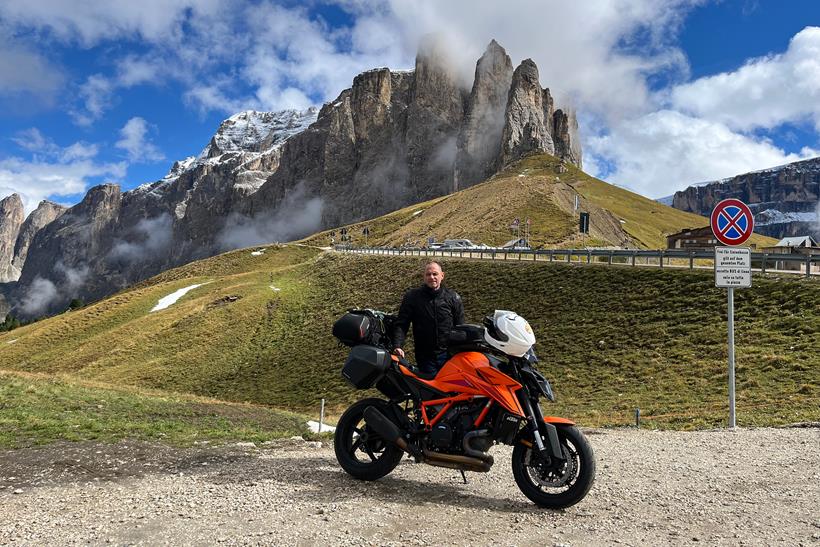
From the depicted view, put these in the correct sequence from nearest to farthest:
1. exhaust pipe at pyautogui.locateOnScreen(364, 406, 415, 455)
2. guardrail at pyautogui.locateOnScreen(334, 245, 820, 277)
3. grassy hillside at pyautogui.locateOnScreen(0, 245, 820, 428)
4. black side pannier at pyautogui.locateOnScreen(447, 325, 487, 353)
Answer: black side pannier at pyautogui.locateOnScreen(447, 325, 487, 353) < exhaust pipe at pyautogui.locateOnScreen(364, 406, 415, 455) < grassy hillside at pyautogui.locateOnScreen(0, 245, 820, 428) < guardrail at pyautogui.locateOnScreen(334, 245, 820, 277)

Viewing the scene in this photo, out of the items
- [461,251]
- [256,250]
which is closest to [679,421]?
[461,251]

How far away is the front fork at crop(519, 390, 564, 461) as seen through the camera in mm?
6492

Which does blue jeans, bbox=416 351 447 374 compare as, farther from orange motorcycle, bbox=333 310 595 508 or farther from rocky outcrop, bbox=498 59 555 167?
rocky outcrop, bbox=498 59 555 167

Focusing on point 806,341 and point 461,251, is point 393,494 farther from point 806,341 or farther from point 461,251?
point 461,251

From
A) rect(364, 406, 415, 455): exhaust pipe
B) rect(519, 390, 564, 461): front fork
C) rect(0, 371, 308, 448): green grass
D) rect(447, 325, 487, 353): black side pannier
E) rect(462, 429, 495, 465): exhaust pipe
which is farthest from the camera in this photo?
rect(0, 371, 308, 448): green grass

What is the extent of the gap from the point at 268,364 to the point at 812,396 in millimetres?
31759

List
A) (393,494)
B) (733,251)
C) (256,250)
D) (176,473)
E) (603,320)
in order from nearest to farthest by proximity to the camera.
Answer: (393,494) → (176,473) → (733,251) → (603,320) → (256,250)

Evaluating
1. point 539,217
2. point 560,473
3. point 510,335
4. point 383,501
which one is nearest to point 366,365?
point 383,501

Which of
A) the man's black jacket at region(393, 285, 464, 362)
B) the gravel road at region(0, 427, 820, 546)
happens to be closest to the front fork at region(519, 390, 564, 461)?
the gravel road at region(0, 427, 820, 546)

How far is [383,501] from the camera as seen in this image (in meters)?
6.75

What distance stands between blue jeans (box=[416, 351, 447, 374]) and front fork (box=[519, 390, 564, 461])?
1516 mm

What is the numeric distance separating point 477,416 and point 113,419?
427 inches

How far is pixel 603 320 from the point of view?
88.2 feet

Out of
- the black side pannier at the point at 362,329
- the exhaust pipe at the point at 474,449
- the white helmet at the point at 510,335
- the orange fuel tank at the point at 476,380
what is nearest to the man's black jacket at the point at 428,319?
the black side pannier at the point at 362,329
